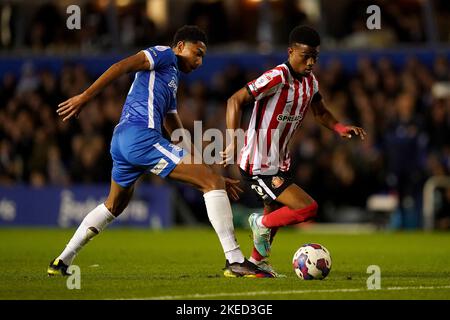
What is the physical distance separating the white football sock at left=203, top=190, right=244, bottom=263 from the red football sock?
2.58ft

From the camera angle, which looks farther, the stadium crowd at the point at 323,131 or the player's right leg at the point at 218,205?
the stadium crowd at the point at 323,131

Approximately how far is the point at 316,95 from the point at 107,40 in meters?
13.7

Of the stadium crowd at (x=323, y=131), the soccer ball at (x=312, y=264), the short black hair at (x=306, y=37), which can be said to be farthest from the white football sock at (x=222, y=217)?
the stadium crowd at (x=323, y=131)

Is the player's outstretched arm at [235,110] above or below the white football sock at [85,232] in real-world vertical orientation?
above

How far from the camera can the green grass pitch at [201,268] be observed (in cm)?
803

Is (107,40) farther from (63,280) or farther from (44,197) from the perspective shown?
(63,280)

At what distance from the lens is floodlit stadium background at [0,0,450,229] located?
20.1 metres

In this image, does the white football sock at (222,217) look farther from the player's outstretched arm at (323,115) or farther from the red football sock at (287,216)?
the player's outstretched arm at (323,115)

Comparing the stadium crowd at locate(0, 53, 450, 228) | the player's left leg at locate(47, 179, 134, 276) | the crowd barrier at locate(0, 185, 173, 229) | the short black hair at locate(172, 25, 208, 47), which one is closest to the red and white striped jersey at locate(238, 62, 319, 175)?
the short black hair at locate(172, 25, 208, 47)

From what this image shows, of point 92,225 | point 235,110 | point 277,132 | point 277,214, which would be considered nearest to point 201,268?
point 277,214

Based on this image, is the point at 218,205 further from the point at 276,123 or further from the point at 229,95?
the point at 229,95
